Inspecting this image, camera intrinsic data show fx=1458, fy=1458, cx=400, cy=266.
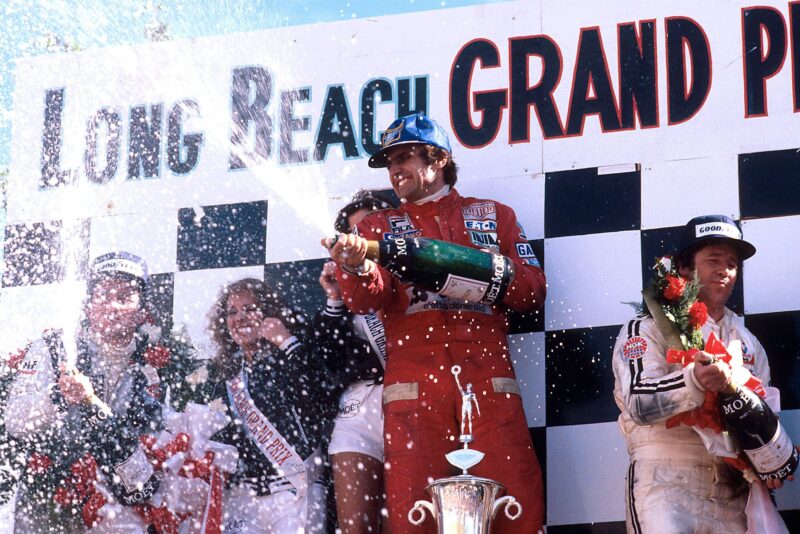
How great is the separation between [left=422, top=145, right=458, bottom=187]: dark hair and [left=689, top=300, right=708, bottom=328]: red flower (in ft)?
4.19

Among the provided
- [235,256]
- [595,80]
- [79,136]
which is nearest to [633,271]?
[595,80]

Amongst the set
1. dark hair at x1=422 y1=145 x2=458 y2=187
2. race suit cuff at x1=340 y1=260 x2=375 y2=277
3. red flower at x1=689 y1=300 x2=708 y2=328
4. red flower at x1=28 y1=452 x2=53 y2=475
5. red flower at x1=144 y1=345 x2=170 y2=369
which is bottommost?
red flower at x1=28 y1=452 x2=53 y2=475

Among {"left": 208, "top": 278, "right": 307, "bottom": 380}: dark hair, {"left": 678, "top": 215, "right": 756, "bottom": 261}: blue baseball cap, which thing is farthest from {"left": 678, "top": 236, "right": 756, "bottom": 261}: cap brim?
{"left": 208, "top": 278, "right": 307, "bottom": 380}: dark hair

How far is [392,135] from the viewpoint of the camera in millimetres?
5961

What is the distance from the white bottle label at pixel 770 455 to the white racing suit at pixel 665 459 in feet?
0.56

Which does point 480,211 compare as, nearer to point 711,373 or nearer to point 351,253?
point 351,253

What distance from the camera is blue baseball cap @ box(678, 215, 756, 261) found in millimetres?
5523

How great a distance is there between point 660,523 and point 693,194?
1.70 metres

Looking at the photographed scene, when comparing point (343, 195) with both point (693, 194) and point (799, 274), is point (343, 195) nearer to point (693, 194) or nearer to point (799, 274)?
point (693, 194)

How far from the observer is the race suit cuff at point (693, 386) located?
498cm

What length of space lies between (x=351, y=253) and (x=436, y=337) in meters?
0.56

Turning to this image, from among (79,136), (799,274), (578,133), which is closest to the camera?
(799,274)

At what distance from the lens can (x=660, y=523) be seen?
5.05 meters

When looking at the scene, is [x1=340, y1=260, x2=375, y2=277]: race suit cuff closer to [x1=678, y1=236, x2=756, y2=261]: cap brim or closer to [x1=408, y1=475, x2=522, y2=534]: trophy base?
[x1=408, y1=475, x2=522, y2=534]: trophy base
